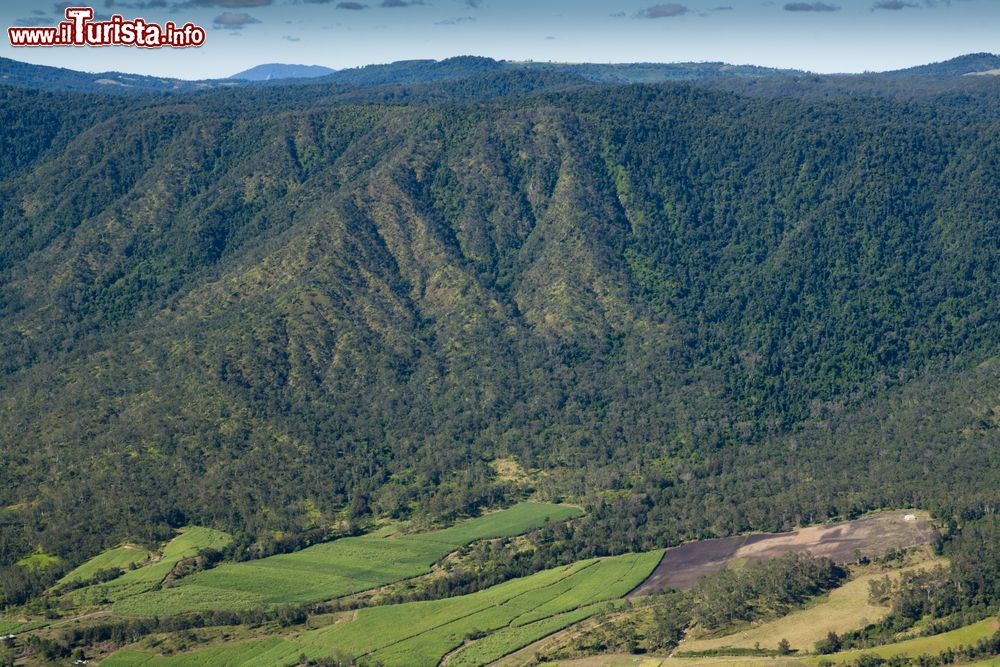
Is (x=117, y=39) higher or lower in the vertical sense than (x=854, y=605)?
higher

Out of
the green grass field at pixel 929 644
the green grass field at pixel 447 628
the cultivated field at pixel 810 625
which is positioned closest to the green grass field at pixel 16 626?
the green grass field at pixel 447 628

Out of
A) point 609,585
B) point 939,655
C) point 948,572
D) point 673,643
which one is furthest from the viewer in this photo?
point 609,585

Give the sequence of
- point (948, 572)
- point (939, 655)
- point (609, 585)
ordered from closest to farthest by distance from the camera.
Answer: point (939, 655) → point (948, 572) → point (609, 585)

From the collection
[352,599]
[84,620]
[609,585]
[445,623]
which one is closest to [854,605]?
[609,585]

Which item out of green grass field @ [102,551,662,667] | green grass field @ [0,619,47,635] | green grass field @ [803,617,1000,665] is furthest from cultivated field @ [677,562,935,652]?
green grass field @ [0,619,47,635]

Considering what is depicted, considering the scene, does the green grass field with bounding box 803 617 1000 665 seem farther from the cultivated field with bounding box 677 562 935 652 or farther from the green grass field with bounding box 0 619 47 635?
the green grass field with bounding box 0 619 47 635

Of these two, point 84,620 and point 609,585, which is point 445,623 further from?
point 84,620

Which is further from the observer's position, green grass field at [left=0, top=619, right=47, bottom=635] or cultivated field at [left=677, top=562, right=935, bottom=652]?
green grass field at [left=0, top=619, right=47, bottom=635]

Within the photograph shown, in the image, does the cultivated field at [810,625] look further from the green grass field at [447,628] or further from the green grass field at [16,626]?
the green grass field at [16,626]
